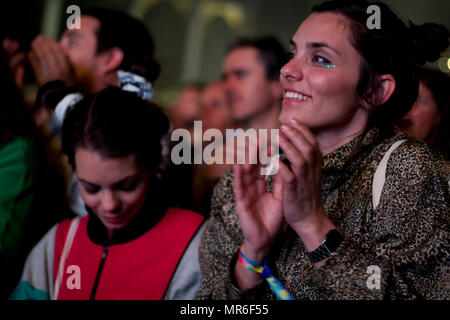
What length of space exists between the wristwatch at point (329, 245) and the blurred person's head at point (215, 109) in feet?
7.23

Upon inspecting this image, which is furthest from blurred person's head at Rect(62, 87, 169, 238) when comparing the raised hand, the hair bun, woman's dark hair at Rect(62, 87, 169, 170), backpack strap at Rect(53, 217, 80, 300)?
the hair bun

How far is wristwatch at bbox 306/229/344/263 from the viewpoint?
1.05 m

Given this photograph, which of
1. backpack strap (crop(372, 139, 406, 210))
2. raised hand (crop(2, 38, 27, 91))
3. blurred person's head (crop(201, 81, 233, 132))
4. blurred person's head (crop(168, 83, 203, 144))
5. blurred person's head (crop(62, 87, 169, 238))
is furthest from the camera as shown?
blurred person's head (crop(168, 83, 203, 144))

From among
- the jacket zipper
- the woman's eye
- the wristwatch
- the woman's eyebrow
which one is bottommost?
the jacket zipper

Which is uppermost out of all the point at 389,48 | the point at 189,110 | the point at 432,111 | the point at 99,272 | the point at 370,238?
the point at 389,48

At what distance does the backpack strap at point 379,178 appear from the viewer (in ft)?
3.82

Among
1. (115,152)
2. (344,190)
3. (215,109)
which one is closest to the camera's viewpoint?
(344,190)

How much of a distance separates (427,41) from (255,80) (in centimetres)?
133

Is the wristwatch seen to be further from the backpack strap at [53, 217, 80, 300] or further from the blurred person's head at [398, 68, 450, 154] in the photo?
the backpack strap at [53, 217, 80, 300]

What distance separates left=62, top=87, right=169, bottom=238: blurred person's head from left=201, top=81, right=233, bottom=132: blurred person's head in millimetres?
1645

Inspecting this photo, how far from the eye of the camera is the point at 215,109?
3539 millimetres

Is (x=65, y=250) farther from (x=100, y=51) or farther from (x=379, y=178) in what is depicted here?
(x=379, y=178)

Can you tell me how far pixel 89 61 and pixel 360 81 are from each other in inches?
48.6

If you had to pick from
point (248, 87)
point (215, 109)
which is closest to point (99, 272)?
point (248, 87)
